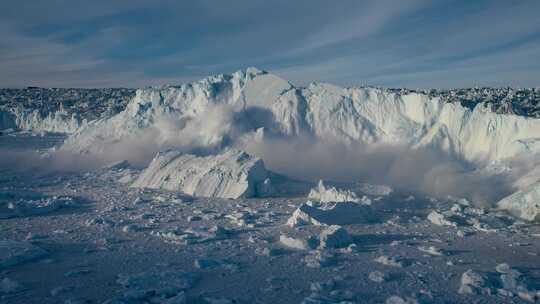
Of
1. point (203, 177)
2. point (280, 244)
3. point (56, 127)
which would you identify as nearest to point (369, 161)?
point (203, 177)

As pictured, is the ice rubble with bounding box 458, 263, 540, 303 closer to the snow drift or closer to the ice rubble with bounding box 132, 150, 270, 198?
the snow drift

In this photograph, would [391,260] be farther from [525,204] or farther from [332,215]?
[525,204]

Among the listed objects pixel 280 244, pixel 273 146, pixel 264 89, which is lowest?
pixel 280 244

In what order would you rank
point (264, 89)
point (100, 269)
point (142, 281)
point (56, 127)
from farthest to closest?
1. point (56, 127)
2. point (264, 89)
3. point (100, 269)
4. point (142, 281)

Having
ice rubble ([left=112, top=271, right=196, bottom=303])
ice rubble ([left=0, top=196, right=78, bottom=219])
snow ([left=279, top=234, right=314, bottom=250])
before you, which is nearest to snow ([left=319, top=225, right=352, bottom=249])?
snow ([left=279, top=234, right=314, bottom=250])

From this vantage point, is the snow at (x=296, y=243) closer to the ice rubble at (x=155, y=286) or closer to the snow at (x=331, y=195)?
the ice rubble at (x=155, y=286)

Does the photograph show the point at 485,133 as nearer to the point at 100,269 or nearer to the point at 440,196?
the point at 440,196

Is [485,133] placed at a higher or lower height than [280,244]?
higher
